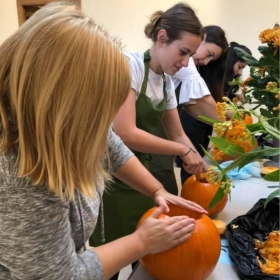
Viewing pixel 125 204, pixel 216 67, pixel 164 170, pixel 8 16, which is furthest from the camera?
pixel 8 16

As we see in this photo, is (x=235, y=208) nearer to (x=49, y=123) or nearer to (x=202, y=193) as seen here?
(x=202, y=193)

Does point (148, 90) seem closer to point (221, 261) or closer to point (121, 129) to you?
point (121, 129)

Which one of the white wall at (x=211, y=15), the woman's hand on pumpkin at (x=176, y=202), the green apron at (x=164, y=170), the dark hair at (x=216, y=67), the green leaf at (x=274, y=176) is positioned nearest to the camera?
the green leaf at (x=274, y=176)

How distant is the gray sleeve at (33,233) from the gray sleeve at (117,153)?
38 centimetres

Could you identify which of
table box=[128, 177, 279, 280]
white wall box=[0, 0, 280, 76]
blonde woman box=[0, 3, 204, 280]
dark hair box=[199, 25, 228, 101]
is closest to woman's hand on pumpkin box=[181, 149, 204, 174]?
table box=[128, 177, 279, 280]

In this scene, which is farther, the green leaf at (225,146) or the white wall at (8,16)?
the white wall at (8,16)

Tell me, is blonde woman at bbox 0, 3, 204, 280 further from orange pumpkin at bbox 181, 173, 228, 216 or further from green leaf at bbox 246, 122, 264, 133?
orange pumpkin at bbox 181, 173, 228, 216

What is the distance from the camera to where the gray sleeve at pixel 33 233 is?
505 mm

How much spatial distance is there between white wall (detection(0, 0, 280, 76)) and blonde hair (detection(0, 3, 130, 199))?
2325 millimetres

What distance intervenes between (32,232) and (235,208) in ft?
2.58

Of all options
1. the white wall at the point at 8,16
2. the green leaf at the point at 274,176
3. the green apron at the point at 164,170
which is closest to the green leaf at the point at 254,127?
the green leaf at the point at 274,176

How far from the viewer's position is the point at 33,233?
0.51 m

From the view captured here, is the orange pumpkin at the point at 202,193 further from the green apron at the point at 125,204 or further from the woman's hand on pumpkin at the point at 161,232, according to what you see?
the woman's hand on pumpkin at the point at 161,232

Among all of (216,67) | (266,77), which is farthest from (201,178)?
(216,67)
